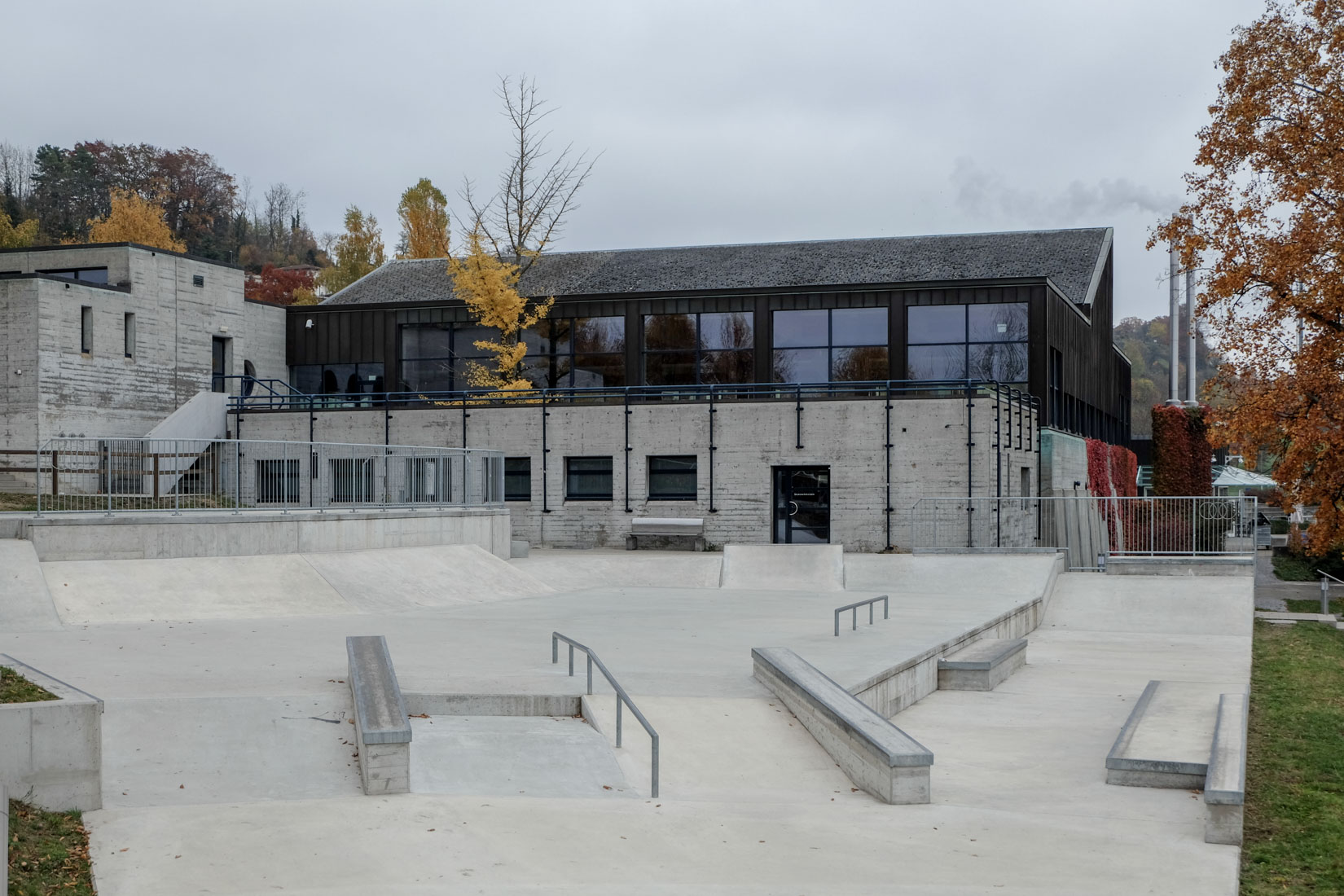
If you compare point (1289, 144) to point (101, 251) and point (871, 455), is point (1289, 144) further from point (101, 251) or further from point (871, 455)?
point (101, 251)

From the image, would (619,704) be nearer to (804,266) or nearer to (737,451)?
(737,451)

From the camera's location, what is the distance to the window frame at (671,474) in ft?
96.4

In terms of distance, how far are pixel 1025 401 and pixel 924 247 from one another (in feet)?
27.6

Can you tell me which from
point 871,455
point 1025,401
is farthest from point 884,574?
point 1025,401

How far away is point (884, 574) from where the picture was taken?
25.2m

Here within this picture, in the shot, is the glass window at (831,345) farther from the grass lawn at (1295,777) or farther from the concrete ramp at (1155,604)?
the grass lawn at (1295,777)

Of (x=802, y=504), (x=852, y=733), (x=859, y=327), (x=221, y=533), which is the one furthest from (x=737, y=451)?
(x=852, y=733)

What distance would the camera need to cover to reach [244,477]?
2266 cm

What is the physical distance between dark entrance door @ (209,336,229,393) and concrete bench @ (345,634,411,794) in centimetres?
2688

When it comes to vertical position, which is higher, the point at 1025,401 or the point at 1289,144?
the point at 1289,144

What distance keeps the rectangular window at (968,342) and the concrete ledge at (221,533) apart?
15986 millimetres

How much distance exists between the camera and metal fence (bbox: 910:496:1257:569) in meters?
25.8

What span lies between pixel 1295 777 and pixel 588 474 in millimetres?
20627

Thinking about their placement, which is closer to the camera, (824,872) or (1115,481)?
(824,872)
